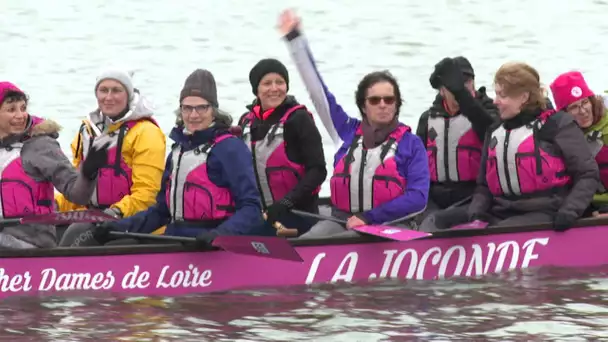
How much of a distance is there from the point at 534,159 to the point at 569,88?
645 mm

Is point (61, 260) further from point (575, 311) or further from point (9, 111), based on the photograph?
point (575, 311)

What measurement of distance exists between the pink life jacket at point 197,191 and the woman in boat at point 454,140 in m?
1.79

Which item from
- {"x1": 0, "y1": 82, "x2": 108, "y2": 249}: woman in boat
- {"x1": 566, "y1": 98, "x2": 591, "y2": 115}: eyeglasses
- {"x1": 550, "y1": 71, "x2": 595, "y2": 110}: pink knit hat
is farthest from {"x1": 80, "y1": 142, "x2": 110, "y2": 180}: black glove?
{"x1": 566, "y1": 98, "x2": 591, "y2": 115}: eyeglasses

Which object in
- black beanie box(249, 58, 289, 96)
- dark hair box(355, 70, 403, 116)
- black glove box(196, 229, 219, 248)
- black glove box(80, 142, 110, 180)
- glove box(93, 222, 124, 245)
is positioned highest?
black beanie box(249, 58, 289, 96)

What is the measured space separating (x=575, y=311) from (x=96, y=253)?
10.4 ft

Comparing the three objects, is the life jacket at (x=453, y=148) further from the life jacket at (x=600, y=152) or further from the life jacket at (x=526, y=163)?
the life jacket at (x=600, y=152)

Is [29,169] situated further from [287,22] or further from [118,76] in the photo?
[287,22]

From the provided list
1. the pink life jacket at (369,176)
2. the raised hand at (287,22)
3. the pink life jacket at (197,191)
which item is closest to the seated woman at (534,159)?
the pink life jacket at (369,176)

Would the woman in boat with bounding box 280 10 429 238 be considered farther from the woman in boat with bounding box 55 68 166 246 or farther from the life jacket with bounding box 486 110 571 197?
the woman in boat with bounding box 55 68 166 246

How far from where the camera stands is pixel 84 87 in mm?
23953

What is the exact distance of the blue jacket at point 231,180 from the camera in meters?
10.2

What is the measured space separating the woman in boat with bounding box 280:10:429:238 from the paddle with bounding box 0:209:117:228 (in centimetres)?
148

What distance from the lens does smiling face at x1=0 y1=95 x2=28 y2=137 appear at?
10172mm

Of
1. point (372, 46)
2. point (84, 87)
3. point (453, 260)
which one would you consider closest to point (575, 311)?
point (453, 260)
